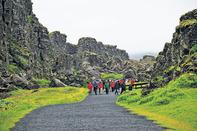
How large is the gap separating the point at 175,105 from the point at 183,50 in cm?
2304

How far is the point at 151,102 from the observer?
155 ft

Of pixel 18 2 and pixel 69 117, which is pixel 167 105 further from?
pixel 18 2

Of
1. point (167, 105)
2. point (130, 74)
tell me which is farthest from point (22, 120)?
point (130, 74)

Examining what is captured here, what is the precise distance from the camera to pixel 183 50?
62.7m

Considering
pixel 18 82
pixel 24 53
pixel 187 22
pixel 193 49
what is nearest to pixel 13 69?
pixel 24 53

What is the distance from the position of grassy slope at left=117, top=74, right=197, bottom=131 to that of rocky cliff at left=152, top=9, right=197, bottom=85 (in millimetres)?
4424

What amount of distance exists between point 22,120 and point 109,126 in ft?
32.2

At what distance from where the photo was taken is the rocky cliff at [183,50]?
5631 cm

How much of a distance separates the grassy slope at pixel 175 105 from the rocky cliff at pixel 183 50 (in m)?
4.42

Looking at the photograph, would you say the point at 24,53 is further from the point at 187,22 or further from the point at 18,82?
the point at 187,22

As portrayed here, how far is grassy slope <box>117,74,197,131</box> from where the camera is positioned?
33153 mm

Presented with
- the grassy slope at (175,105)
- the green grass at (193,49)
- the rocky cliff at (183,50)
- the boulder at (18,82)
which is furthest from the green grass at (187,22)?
Result: the boulder at (18,82)

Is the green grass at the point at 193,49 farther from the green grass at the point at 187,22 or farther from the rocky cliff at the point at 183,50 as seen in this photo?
the green grass at the point at 187,22

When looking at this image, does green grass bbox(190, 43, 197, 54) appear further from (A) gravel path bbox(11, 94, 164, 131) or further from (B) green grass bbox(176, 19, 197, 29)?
(A) gravel path bbox(11, 94, 164, 131)
